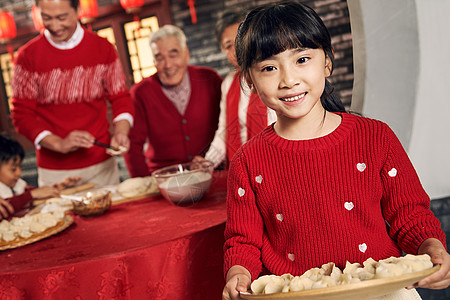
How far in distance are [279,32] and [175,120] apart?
196 centimetres

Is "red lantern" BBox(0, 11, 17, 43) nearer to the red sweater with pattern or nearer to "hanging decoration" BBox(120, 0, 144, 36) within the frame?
"hanging decoration" BBox(120, 0, 144, 36)

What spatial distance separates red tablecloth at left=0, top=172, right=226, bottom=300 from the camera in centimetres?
119

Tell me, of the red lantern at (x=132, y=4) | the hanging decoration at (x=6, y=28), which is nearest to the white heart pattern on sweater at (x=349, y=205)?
the red lantern at (x=132, y=4)

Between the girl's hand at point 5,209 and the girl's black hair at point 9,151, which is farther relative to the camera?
the girl's black hair at point 9,151

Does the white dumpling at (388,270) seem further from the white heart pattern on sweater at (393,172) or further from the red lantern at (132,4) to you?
the red lantern at (132,4)

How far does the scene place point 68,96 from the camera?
2635 millimetres

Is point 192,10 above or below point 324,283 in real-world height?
above

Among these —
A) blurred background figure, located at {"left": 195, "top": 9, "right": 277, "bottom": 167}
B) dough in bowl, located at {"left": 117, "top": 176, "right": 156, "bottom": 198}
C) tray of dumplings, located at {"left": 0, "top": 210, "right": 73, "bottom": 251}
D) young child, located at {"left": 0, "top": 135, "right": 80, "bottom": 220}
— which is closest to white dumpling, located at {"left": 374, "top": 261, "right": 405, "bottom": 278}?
blurred background figure, located at {"left": 195, "top": 9, "right": 277, "bottom": 167}

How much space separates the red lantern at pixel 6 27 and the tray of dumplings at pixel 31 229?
5.64 m

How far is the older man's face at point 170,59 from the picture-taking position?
8.86 feet

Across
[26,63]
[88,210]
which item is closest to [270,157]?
[88,210]

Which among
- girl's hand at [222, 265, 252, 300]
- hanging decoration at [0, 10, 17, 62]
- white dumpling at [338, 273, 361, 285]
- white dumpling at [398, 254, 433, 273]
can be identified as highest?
hanging decoration at [0, 10, 17, 62]

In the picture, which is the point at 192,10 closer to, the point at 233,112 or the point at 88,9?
the point at 88,9

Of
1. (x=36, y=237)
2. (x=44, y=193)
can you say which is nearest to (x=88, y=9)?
(x=44, y=193)
